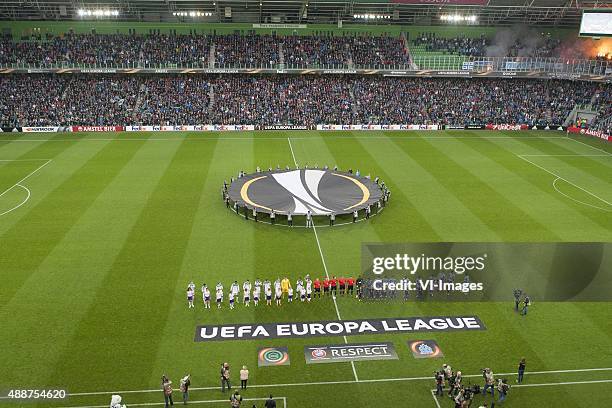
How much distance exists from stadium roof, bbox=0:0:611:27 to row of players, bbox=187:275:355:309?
4434 centimetres

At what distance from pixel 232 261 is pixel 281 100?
38484 millimetres

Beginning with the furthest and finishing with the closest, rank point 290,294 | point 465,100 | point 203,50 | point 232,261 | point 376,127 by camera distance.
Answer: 1. point 203,50
2. point 465,100
3. point 376,127
4. point 232,261
5. point 290,294

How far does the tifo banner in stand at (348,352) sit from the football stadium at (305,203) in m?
0.08

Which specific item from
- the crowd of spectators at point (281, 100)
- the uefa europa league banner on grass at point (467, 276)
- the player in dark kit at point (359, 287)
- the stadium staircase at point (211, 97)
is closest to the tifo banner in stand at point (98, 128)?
→ the crowd of spectators at point (281, 100)

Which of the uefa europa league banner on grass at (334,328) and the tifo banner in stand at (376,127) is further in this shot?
→ the tifo banner in stand at (376,127)

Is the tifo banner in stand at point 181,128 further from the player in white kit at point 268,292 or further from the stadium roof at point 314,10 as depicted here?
the player in white kit at point 268,292

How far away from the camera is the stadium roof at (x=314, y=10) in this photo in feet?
193

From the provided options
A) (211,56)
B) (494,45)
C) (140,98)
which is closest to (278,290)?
(140,98)

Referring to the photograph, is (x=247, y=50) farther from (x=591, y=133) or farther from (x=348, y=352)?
(x=348, y=352)

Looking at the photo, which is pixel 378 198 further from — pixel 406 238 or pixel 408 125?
pixel 408 125

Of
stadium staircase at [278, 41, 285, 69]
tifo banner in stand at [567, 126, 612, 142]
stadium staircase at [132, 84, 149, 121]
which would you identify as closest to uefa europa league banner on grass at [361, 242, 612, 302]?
tifo banner in stand at [567, 126, 612, 142]

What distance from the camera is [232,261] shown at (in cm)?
2447

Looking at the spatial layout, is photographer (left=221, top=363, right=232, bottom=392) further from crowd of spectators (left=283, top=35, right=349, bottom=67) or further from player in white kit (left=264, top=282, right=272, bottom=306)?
crowd of spectators (left=283, top=35, right=349, bottom=67)

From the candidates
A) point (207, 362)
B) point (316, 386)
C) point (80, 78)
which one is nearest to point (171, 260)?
point (207, 362)
